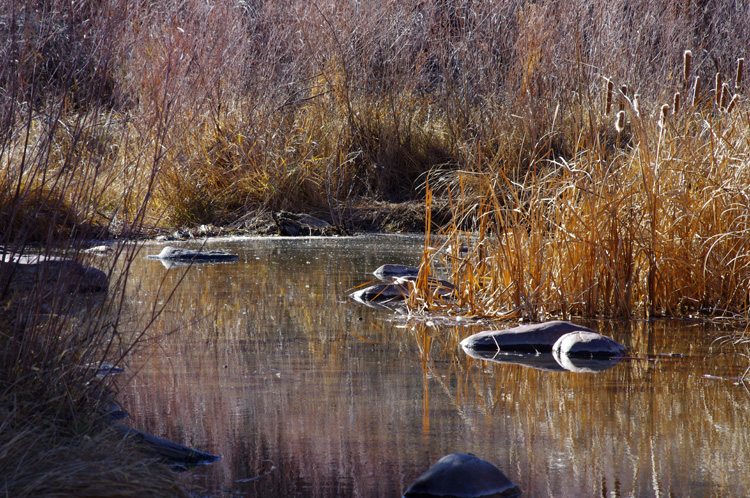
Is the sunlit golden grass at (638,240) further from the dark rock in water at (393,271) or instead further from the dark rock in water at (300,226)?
the dark rock in water at (300,226)

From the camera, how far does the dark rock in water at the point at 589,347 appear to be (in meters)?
3.60

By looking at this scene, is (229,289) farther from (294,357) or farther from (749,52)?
(749,52)

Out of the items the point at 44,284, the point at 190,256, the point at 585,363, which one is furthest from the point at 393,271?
the point at 44,284

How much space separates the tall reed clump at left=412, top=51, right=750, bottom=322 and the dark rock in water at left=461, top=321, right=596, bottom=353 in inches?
18.6

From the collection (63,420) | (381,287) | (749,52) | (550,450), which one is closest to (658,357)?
(550,450)

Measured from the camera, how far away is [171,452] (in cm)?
236

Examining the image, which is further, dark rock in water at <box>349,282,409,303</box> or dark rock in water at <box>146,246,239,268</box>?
dark rock in water at <box>146,246,239,268</box>

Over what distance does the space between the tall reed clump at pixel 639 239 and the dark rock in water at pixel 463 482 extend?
2.15 meters

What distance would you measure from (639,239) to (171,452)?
2822 millimetres

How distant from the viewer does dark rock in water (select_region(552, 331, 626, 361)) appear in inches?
142

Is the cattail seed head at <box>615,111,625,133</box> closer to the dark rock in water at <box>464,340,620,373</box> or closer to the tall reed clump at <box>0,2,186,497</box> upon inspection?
the dark rock in water at <box>464,340,620,373</box>

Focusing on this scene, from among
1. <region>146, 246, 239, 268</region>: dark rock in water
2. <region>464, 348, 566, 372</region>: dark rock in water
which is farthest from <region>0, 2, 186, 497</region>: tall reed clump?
<region>146, 246, 239, 268</region>: dark rock in water

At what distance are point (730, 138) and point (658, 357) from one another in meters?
1.59

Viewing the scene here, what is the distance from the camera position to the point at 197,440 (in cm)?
254
